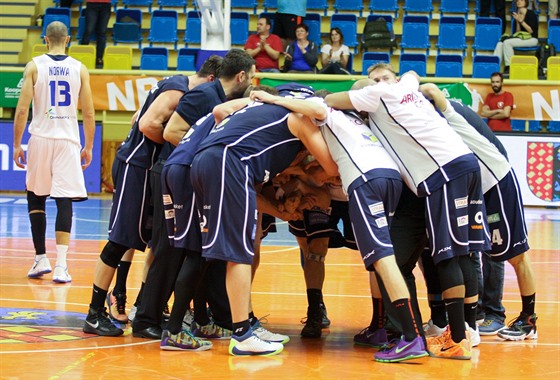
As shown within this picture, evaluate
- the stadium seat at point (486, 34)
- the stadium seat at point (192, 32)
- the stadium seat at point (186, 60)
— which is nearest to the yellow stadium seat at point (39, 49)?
the stadium seat at point (186, 60)

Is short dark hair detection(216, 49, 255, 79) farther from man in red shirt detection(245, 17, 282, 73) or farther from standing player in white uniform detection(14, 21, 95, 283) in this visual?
man in red shirt detection(245, 17, 282, 73)

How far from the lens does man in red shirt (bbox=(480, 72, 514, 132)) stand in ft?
54.0

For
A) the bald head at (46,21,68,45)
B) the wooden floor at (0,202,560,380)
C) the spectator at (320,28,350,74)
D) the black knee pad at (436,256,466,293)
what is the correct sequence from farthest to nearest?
the spectator at (320,28,350,74) < the bald head at (46,21,68,45) < the black knee pad at (436,256,466,293) < the wooden floor at (0,202,560,380)

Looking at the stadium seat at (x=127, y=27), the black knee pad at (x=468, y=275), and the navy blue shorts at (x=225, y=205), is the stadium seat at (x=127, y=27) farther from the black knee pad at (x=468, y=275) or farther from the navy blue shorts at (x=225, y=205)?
the black knee pad at (x=468, y=275)

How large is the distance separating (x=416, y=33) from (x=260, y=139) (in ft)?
47.6

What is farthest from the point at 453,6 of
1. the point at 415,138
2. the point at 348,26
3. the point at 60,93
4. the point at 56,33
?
the point at 415,138

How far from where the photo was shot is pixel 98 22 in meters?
19.3

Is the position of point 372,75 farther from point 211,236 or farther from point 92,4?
point 92,4

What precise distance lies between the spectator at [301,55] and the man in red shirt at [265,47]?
0.24 m

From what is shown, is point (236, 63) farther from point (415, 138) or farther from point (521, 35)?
point (521, 35)

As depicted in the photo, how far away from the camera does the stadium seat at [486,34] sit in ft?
64.2

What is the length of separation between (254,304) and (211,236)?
77.0 inches

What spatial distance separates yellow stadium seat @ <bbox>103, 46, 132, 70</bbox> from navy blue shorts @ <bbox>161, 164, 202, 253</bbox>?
12.7 meters

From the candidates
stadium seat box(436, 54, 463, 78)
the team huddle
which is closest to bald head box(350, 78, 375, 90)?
the team huddle
